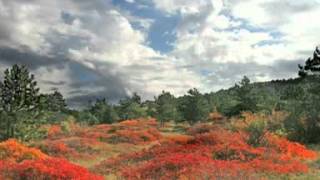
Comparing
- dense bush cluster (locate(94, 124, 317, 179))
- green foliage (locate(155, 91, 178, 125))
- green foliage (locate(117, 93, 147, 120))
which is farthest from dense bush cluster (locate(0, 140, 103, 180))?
green foliage (locate(117, 93, 147, 120))

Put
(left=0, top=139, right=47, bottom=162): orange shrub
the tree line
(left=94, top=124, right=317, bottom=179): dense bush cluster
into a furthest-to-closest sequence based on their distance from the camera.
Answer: the tree line < (left=0, top=139, right=47, bottom=162): orange shrub < (left=94, top=124, right=317, bottom=179): dense bush cluster

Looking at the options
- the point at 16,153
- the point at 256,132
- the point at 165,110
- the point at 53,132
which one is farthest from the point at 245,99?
the point at 16,153

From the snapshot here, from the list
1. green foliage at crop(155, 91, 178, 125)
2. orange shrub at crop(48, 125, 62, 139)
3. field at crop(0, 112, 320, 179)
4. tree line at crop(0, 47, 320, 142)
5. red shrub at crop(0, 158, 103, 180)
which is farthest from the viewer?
green foliage at crop(155, 91, 178, 125)

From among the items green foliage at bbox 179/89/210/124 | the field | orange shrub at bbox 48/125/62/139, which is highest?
A: green foliage at bbox 179/89/210/124

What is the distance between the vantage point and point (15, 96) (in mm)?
46188

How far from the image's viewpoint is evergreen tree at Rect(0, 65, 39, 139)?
1756 inches

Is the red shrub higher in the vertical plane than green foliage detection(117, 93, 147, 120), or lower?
lower

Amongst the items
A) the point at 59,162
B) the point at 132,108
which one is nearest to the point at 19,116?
the point at 59,162

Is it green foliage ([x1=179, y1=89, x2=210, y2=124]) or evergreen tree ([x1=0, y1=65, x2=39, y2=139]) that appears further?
green foliage ([x1=179, y1=89, x2=210, y2=124])

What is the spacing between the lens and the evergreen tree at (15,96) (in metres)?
44.6

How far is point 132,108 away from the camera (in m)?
93.8

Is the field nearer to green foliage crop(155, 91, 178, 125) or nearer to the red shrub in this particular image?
the red shrub

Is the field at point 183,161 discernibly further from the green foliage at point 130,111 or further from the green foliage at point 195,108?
the green foliage at point 130,111

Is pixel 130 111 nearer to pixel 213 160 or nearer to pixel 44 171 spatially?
pixel 213 160
